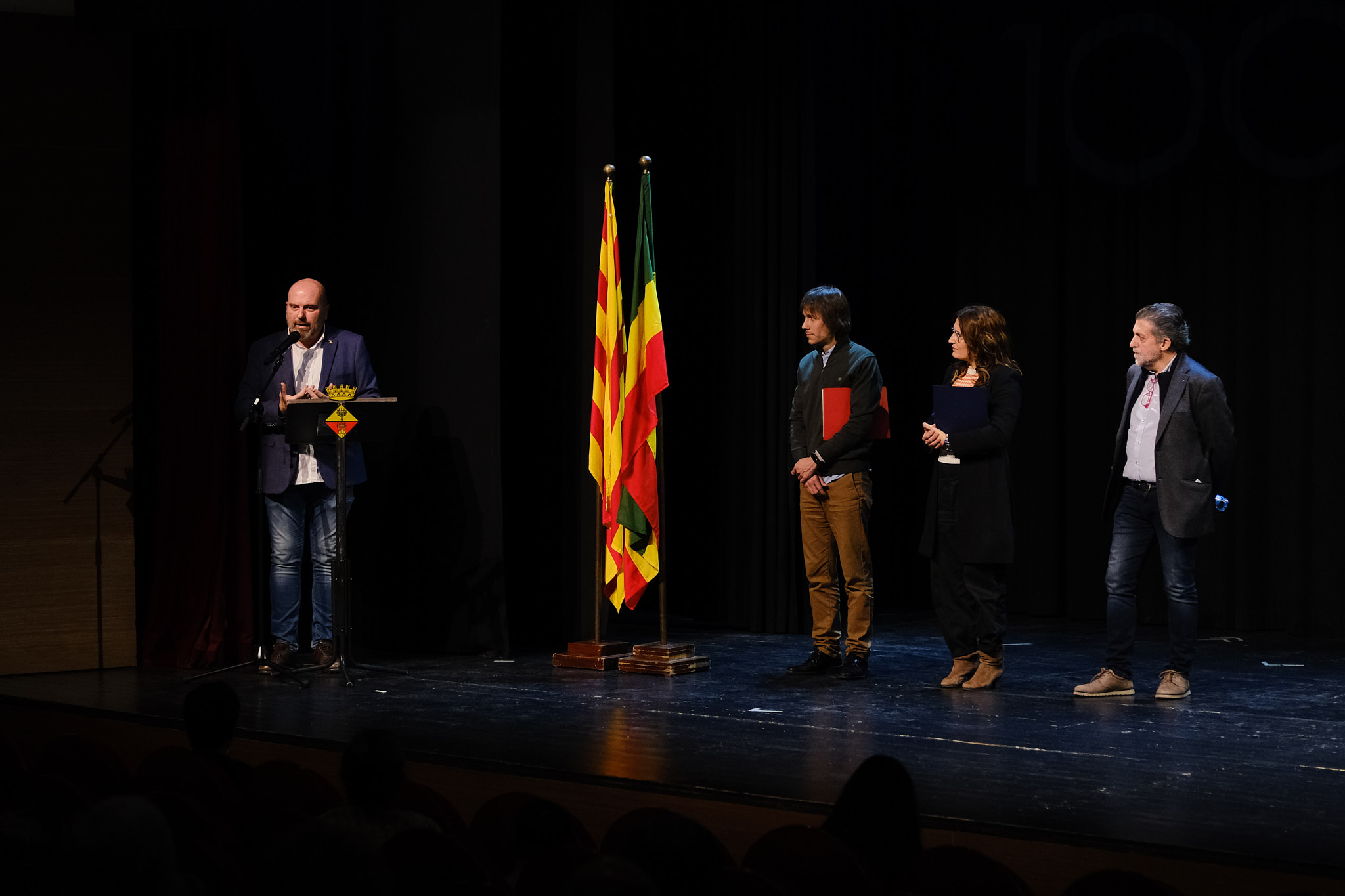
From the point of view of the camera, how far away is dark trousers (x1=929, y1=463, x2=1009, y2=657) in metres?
5.28

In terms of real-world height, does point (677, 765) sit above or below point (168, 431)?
below

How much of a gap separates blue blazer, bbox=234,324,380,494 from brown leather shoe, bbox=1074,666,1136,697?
291cm

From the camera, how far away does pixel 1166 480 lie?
4883 mm

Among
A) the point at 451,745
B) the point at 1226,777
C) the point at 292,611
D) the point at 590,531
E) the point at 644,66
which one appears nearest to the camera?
the point at 1226,777

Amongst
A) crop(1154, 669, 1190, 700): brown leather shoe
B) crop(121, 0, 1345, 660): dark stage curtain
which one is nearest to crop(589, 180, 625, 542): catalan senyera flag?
crop(121, 0, 1345, 660): dark stage curtain

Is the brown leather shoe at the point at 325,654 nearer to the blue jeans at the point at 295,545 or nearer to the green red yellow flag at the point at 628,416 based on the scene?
the blue jeans at the point at 295,545

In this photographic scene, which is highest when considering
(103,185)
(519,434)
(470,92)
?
(470,92)

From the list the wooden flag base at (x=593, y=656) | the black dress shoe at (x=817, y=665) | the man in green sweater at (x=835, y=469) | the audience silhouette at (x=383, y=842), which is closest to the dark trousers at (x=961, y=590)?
the man in green sweater at (x=835, y=469)

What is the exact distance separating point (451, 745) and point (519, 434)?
2.65 m

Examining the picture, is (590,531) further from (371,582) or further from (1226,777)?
(1226,777)

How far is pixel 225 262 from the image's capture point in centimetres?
618

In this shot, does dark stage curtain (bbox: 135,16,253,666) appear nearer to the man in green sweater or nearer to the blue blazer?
the blue blazer

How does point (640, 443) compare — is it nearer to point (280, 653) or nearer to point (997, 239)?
point (280, 653)

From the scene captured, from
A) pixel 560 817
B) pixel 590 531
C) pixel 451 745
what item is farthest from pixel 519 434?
pixel 560 817
